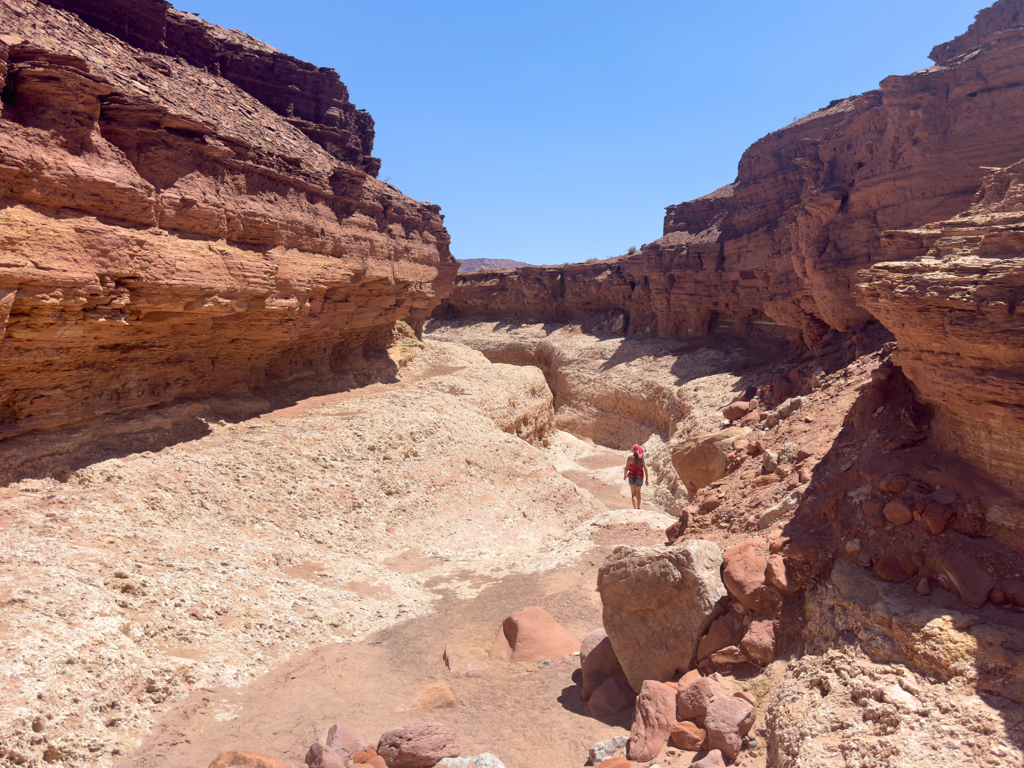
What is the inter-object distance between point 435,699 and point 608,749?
7.15 feet

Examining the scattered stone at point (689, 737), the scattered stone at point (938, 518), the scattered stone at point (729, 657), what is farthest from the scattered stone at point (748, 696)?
the scattered stone at point (938, 518)

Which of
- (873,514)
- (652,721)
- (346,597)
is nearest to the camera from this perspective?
(652,721)

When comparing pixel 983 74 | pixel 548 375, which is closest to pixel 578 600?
pixel 983 74

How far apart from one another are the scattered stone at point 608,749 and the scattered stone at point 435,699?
1819 millimetres

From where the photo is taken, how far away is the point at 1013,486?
492cm

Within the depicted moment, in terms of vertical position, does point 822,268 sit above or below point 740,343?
above

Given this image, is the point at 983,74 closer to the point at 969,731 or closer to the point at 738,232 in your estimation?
the point at 969,731

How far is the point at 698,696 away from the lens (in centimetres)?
516

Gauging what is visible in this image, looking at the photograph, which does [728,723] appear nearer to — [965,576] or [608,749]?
[608,749]

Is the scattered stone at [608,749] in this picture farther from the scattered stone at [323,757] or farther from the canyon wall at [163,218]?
the canyon wall at [163,218]

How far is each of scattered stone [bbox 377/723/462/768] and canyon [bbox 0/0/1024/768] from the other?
0.06m

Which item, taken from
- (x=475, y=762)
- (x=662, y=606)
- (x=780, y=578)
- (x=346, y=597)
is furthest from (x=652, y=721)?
(x=346, y=597)

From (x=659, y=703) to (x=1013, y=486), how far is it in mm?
3662

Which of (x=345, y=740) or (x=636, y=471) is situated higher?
(x=636, y=471)
